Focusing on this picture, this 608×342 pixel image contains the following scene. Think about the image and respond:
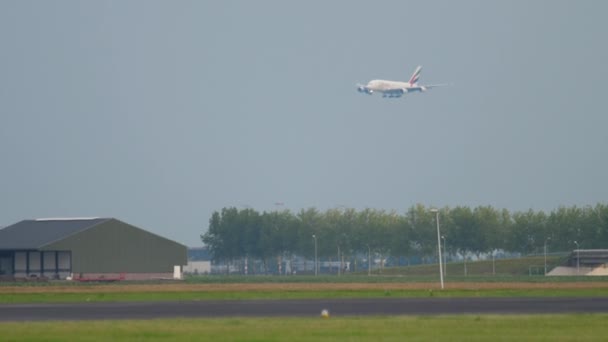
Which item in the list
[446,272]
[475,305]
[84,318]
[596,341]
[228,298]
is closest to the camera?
[596,341]

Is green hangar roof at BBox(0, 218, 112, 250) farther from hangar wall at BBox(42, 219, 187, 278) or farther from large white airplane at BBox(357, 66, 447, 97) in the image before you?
large white airplane at BBox(357, 66, 447, 97)

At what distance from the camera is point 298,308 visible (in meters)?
53.5

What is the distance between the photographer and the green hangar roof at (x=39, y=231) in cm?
12462

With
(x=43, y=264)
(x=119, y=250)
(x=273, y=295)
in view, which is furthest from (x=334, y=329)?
(x=119, y=250)

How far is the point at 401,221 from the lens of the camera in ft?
618

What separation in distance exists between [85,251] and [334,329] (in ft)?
303

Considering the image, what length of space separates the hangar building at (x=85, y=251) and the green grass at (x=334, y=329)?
7810 cm

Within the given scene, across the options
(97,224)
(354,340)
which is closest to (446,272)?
(97,224)

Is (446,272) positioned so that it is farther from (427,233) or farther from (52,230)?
(52,230)

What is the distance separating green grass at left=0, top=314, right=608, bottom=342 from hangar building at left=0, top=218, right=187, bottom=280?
256 feet

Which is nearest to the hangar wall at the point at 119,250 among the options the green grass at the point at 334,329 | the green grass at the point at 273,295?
the green grass at the point at 273,295

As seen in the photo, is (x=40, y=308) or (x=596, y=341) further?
(x=40, y=308)

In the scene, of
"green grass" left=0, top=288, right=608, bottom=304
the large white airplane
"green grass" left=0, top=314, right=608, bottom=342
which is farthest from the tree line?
"green grass" left=0, top=314, right=608, bottom=342

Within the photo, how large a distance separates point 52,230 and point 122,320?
89411 millimetres
